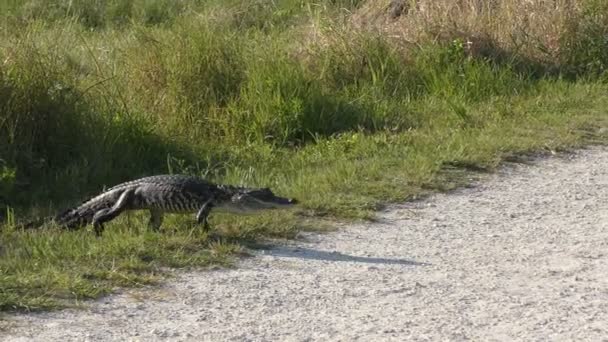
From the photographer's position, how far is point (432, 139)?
411 inches

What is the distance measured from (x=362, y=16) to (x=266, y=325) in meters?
9.67

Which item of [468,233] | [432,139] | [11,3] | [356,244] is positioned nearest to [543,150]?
[432,139]

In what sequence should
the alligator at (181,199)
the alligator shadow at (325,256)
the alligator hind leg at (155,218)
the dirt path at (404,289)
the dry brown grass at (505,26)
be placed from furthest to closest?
the dry brown grass at (505,26)
the alligator hind leg at (155,218)
the alligator at (181,199)
the alligator shadow at (325,256)
the dirt path at (404,289)

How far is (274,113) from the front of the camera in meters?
11.2

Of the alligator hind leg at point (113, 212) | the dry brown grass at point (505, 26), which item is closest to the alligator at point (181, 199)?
the alligator hind leg at point (113, 212)

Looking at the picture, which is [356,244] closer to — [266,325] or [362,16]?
[266,325]

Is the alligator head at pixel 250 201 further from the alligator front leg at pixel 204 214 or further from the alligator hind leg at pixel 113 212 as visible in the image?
the alligator hind leg at pixel 113 212

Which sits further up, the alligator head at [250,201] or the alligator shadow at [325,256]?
the alligator head at [250,201]

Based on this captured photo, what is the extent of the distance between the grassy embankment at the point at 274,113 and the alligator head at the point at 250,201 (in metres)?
0.14

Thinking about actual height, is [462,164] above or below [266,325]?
below

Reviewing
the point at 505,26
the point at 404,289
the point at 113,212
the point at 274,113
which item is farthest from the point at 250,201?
the point at 505,26

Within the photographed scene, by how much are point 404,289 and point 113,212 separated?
2.13m

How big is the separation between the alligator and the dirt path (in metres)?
0.39

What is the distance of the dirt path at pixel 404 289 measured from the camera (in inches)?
232
